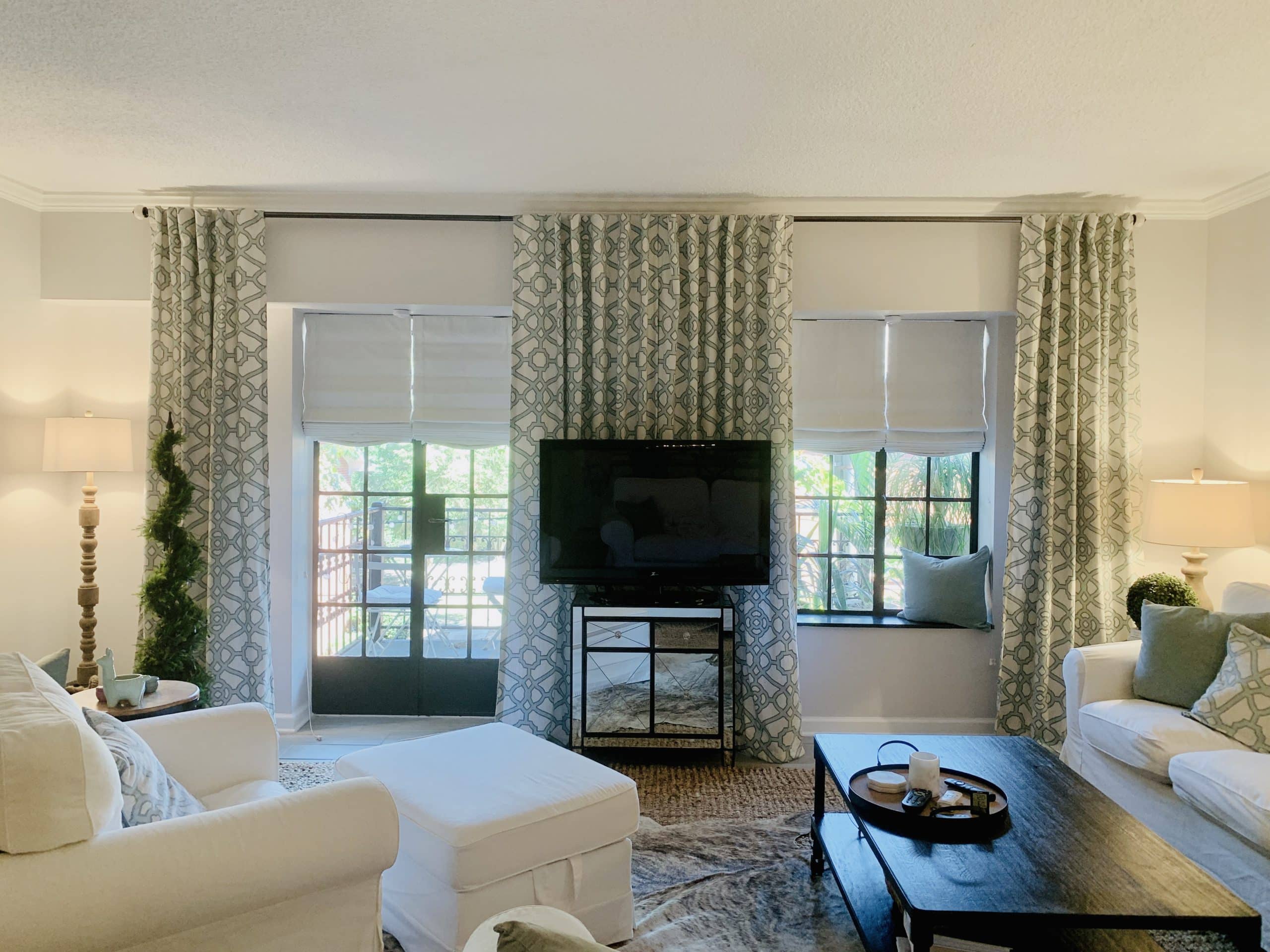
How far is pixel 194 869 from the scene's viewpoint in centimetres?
179

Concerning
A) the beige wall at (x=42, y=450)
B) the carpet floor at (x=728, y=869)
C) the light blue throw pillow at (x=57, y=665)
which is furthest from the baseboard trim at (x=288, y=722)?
the light blue throw pillow at (x=57, y=665)

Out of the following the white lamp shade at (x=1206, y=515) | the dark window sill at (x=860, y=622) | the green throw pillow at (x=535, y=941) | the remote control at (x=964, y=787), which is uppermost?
the white lamp shade at (x=1206, y=515)

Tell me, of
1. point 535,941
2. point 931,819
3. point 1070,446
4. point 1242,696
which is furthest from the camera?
point 1070,446

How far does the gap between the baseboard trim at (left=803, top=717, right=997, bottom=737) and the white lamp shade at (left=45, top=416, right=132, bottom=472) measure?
12.1 feet

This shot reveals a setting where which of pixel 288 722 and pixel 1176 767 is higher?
pixel 1176 767

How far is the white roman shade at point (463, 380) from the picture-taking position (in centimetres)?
494

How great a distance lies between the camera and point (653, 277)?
457cm

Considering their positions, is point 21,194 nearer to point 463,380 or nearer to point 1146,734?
point 463,380

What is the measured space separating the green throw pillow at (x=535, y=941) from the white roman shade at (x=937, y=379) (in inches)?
164

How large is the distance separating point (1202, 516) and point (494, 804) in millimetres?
3336

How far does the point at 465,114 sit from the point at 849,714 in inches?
138

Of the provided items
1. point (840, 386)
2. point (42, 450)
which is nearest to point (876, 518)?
A: point (840, 386)

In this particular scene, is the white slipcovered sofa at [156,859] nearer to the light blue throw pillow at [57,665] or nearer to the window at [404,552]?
the light blue throw pillow at [57,665]

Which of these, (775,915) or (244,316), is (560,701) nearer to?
(775,915)
